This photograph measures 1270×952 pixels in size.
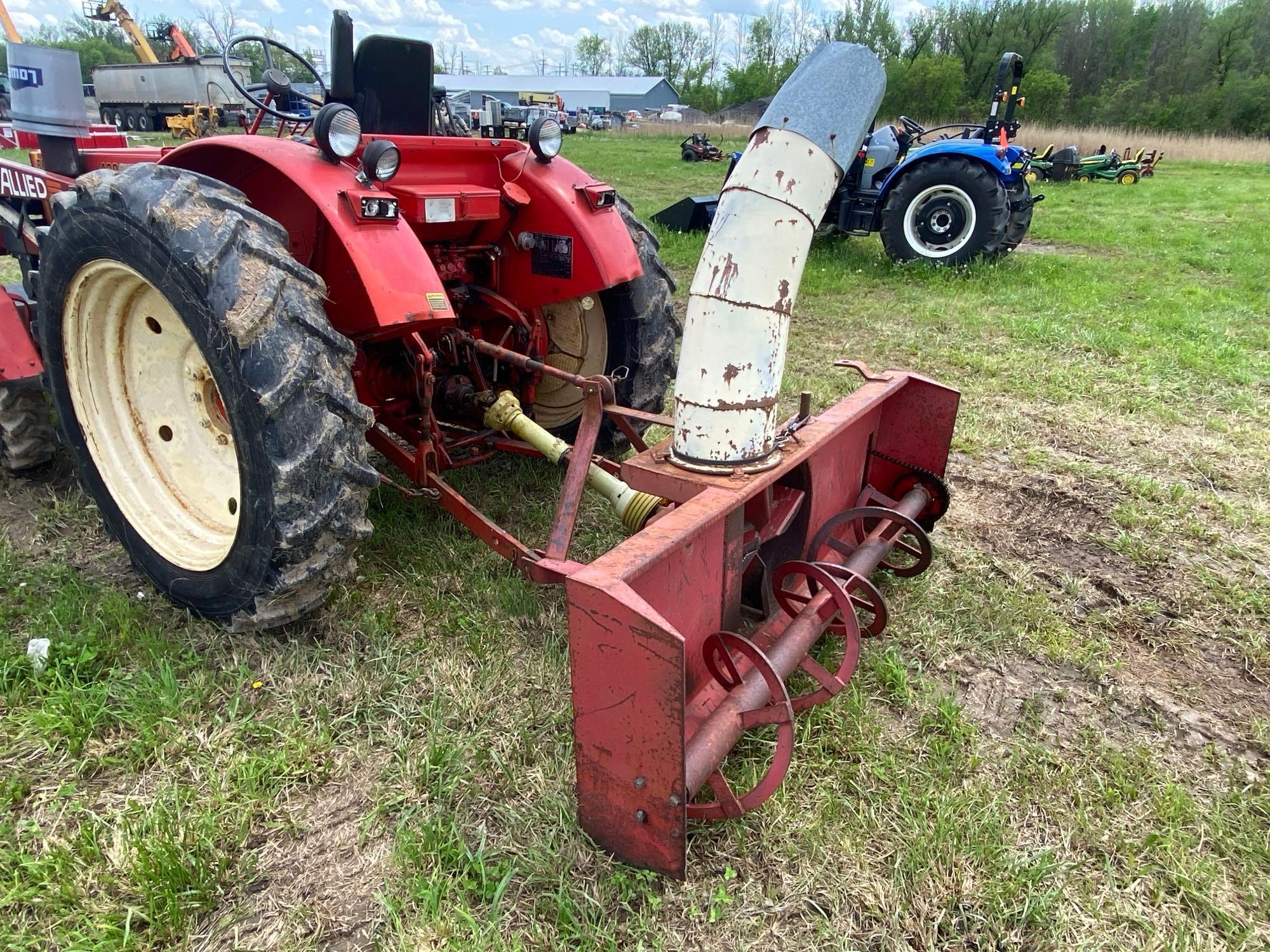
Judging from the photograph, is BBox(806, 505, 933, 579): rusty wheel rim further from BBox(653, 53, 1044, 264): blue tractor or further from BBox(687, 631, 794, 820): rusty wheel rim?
BBox(653, 53, 1044, 264): blue tractor

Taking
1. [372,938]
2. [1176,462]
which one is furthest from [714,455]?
[1176,462]

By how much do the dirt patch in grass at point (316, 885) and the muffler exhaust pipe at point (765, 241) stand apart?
1154mm

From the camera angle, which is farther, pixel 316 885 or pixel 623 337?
pixel 623 337

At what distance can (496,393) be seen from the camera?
2.91m

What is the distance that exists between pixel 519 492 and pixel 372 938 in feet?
6.29

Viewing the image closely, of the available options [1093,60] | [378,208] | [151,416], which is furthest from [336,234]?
[1093,60]

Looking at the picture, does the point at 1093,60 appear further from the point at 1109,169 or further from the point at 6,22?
the point at 6,22

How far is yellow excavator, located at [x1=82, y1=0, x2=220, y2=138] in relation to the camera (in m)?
17.4

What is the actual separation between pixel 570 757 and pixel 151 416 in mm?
1732

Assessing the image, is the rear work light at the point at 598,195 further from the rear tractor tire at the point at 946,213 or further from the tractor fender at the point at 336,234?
the rear tractor tire at the point at 946,213

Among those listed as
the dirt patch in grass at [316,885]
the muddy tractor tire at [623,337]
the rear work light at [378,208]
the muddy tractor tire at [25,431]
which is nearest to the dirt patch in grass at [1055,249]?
→ the muddy tractor tire at [623,337]

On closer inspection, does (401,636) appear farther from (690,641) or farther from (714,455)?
(714,455)

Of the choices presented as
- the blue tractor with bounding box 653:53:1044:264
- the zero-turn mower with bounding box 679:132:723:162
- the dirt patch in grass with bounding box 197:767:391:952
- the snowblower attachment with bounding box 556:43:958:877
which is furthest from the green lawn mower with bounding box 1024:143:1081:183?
the dirt patch in grass with bounding box 197:767:391:952

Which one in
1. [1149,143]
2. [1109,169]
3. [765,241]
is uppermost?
[1149,143]
